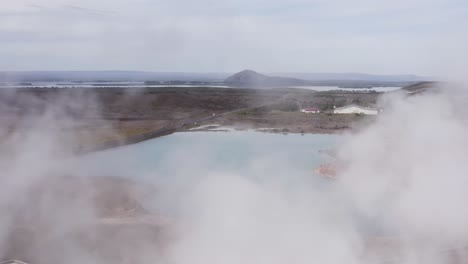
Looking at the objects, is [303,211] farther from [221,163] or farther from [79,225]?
[221,163]

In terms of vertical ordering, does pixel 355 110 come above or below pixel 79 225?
above

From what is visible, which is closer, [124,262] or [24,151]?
[124,262]

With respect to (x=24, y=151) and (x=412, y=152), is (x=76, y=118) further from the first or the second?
(x=412, y=152)

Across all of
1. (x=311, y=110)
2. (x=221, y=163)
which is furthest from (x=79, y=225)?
(x=311, y=110)

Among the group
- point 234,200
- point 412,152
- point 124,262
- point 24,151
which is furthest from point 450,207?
point 24,151

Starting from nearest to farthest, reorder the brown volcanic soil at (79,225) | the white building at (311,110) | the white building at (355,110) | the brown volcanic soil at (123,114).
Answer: the brown volcanic soil at (79,225) → the brown volcanic soil at (123,114) → the white building at (355,110) → the white building at (311,110)

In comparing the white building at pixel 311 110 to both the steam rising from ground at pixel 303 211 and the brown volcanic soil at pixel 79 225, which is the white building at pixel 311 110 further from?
the brown volcanic soil at pixel 79 225

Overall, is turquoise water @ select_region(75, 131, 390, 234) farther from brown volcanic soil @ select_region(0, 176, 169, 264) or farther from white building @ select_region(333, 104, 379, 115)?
white building @ select_region(333, 104, 379, 115)

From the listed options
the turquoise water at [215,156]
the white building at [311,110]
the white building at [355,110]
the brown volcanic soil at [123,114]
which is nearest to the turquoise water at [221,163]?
the turquoise water at [215,156]
